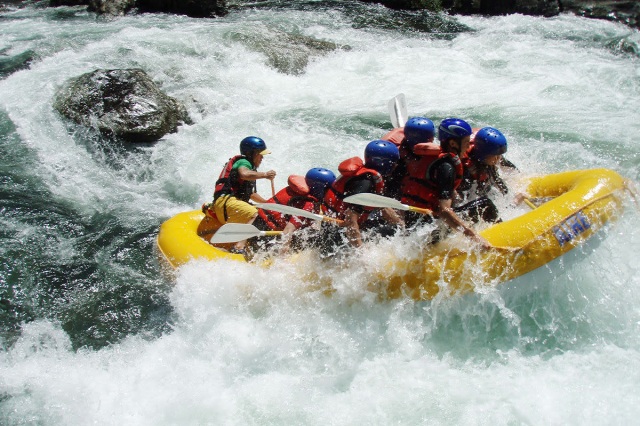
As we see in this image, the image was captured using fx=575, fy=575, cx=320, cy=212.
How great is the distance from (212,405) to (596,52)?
9352mm

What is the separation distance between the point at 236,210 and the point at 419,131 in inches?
68.1

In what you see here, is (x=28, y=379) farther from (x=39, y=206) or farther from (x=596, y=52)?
(x=596, y=52)

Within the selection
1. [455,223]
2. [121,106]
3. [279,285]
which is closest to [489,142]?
[455,223]

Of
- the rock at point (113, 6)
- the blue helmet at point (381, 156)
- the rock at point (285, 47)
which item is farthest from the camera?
the rock at point (113, 6)

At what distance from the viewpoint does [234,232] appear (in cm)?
451

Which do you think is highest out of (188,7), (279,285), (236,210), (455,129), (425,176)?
(455,129)

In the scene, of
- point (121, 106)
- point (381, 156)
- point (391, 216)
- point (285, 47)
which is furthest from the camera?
point (285, 47)

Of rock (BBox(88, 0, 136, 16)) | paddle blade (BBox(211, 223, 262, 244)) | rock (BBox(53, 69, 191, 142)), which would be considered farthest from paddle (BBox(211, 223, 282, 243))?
rock (BBox(88, 0, 136, 16))

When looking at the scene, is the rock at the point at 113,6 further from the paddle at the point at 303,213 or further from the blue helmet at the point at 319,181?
the paddle at the point at 303,213

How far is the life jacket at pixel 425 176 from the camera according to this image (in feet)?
13.1

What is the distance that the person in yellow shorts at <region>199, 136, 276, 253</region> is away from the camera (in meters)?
5.04

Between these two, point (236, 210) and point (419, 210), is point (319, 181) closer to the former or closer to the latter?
point (236, 210)

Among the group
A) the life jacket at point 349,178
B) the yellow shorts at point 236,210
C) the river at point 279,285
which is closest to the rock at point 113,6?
the river at point 279,285

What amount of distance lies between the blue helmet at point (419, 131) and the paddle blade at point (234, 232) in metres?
1.40
